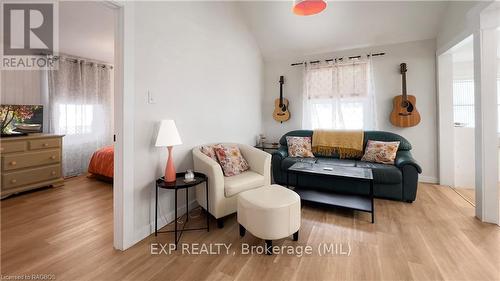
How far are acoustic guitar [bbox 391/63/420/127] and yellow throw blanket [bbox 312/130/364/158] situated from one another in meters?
0.66

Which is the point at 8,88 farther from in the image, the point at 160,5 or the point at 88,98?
the point at 160,5

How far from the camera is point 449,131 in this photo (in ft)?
11.2

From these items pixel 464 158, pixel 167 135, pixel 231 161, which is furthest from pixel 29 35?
pixel 464 158

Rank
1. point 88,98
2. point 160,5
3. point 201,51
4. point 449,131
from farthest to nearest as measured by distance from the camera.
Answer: point 88,98
point 449,131
point 201,51
point 160,5

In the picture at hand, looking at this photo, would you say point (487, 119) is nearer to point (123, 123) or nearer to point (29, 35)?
point (123, 123)

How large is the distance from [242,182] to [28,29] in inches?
149

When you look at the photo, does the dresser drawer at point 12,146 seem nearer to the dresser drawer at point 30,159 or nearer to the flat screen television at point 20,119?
the dresser drawer at point 30,159

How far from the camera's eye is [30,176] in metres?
3.22

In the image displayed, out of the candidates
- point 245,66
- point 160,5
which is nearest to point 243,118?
point 245,66

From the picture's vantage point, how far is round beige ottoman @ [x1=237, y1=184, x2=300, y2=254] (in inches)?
69.7

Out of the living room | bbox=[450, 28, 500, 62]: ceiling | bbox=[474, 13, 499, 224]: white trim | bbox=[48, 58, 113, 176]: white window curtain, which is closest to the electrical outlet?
the living room

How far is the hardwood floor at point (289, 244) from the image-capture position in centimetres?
156

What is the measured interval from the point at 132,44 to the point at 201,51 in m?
1.01

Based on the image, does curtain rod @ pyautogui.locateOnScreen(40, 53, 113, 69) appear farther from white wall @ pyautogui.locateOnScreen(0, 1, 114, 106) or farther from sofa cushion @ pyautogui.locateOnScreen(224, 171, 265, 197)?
sofa cushion @ pyautogui.locateOnScreen(224, 171, 265, 197)
